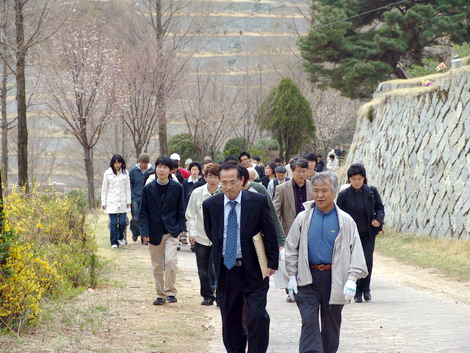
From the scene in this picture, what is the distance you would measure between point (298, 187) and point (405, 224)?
35.5 feet

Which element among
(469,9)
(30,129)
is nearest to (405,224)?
(469,9)

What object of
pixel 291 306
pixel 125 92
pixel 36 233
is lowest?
pixel 291 306

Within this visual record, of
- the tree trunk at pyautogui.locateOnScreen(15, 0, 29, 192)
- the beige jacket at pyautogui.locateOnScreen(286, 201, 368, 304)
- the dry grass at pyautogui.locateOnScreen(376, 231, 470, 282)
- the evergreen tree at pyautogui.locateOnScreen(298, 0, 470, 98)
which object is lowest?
the dry grass at pyautogui.locateOnScreen(376, 231, 470, 282)

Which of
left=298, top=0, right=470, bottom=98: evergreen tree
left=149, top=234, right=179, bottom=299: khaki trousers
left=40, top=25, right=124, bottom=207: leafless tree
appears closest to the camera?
left=149, top=234, right=179, bottom=299: khaki trousers

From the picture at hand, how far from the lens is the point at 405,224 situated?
69.7 feet

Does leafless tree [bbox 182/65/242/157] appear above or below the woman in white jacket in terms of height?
above

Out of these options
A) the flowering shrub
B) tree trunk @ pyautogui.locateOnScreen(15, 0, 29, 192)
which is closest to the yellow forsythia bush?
the flowering shrub

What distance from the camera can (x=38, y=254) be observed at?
947cm

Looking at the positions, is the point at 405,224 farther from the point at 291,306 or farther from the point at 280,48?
the point at 280,48

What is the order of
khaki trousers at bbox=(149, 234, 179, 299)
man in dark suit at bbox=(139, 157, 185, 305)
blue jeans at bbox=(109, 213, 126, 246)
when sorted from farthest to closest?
blue jeans at bbox=(109, 213, 126, 246)
khaki trousers at bbox=(149, 234, 179, 299)
man in dark suit at bbox=(139, 157, 185, 305)

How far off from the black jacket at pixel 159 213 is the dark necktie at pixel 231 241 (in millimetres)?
3352

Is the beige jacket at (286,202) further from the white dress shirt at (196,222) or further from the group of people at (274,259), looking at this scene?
the group of people at (274,259)

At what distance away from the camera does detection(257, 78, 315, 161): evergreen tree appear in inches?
1535

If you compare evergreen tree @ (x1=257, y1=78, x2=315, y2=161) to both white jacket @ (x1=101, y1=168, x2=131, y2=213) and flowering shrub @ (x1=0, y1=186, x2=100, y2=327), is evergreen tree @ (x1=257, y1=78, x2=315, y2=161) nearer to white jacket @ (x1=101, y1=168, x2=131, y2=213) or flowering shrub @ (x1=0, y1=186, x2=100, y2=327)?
white jacket @ (x1=101, y1=168, x2=131, y2=213)
